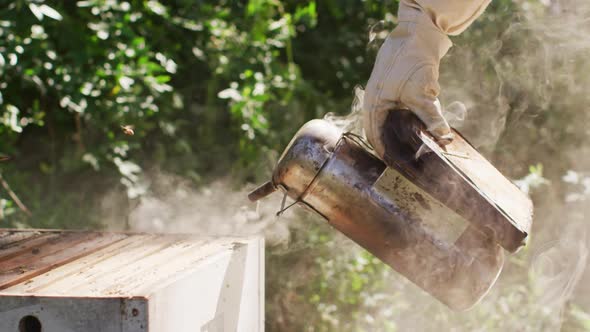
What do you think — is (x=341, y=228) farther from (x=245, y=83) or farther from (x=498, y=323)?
(x=245, y=83)

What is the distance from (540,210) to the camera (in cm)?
449

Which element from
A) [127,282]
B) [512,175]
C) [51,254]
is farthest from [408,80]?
[512,175]

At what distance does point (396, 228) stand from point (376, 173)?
0.19 m

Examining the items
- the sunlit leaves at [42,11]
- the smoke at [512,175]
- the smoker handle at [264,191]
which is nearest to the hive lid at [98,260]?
the smoker handle at [264,191]

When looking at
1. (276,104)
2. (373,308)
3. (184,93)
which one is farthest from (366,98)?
(184,93)

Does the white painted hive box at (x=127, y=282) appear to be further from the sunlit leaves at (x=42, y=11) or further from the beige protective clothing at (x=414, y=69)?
the sunlit leaves at (x=42, y=11)

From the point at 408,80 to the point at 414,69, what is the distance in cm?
4

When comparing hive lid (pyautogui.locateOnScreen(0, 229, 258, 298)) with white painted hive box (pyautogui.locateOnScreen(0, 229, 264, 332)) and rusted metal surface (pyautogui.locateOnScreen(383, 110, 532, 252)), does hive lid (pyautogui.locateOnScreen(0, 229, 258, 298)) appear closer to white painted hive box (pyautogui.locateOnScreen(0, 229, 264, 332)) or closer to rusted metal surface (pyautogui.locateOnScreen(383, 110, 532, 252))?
white painted hive box (pyautogui.locateOnScreen(0, 229, 264, 332))

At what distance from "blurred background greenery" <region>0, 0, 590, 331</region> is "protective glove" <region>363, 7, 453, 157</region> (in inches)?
56.2

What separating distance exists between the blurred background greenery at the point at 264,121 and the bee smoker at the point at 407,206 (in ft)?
4.70

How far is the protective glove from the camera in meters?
2.17

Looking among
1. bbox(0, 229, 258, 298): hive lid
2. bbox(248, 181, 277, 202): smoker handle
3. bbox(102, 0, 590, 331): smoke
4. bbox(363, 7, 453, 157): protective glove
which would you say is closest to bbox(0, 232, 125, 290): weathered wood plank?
bbox(0, 229, 258, 298): hive lid

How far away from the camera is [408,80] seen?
7.11ft

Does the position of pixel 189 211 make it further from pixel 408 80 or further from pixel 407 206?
pixel 408 80
